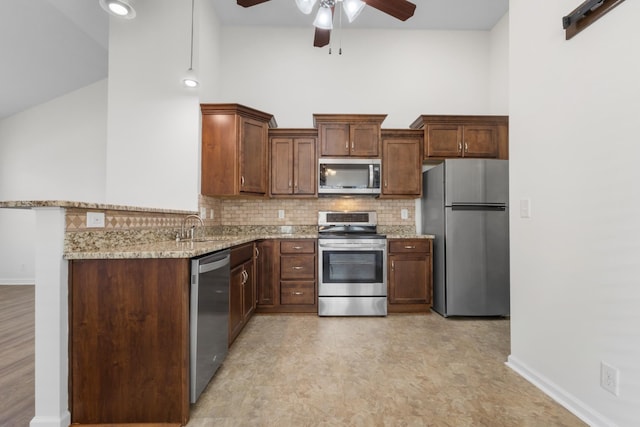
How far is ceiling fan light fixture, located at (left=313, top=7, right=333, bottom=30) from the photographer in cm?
229

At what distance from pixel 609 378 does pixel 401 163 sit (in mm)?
2645

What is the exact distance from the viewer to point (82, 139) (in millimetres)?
4629

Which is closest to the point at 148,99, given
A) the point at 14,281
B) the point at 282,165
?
the point at 282,165

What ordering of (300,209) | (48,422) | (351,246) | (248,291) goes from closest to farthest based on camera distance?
(48,422)
(248,291)
(351,246)
(300,209)

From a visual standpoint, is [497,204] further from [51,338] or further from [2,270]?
[2,270]

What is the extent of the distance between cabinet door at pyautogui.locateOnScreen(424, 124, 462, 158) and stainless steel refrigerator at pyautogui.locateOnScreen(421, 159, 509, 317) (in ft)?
1.07

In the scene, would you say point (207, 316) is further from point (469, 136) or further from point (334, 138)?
point (469, 136)

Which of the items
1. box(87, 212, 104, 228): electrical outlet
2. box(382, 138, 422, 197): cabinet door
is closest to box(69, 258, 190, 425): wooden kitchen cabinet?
box(87, 212, 104, 228): electrical outlet

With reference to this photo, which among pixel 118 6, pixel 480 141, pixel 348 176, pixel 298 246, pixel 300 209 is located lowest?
pixel 298 246

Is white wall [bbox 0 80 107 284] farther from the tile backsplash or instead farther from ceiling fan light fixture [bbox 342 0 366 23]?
ceiling fan light fixture [bbox 342 0 366 23]

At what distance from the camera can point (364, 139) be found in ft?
11.5

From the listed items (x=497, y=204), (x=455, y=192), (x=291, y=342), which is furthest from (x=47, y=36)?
(x=497, y=204)

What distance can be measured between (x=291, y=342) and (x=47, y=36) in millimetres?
4704

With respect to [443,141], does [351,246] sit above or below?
below
